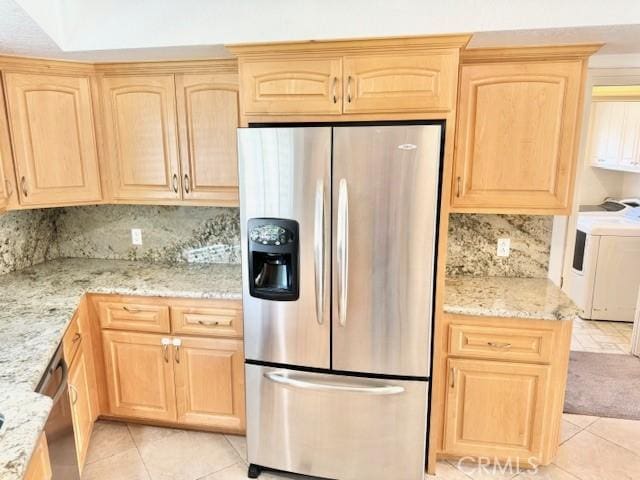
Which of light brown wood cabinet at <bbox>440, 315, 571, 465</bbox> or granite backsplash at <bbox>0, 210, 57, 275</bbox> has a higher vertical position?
granite backsplash at <bbox>0, 210, 57, 275</bbox>

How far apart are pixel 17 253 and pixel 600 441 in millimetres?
3629

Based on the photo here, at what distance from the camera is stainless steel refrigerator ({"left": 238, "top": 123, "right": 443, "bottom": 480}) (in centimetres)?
186

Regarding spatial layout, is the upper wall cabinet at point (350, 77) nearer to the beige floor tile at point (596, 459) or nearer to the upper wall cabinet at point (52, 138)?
the upper wall cabinet at point (52, 138)

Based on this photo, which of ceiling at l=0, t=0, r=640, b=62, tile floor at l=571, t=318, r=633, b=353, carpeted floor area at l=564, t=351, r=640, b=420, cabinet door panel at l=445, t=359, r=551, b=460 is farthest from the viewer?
tile floor at l=571, t=318, r=633, b=353

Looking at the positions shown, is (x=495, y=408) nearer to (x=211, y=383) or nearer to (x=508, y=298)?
(x=508, y=298)

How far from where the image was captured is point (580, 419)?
2748 millimetres

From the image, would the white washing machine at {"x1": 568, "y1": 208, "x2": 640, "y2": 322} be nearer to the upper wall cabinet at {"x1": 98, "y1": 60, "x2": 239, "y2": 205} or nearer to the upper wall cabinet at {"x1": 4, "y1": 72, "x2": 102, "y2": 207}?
the upper wall cabinet at {"x1": 98, "y1": 60, "x2": 239, "y2": 205}

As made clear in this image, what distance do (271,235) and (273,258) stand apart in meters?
0.12

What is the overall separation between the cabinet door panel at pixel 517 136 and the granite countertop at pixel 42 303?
137 cm

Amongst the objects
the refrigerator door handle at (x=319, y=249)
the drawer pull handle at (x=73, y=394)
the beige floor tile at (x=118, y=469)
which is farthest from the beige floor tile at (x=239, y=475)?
the refrigerator door handle at (x=319, y=249)

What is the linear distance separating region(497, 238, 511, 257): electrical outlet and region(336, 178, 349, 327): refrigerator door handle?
1132mm

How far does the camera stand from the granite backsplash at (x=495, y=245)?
2568mm

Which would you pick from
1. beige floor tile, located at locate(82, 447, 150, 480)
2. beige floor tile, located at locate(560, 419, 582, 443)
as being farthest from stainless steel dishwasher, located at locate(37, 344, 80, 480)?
beige floor tile, located at locate(560, 419, 582, 443)

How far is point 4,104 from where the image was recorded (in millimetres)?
2311
